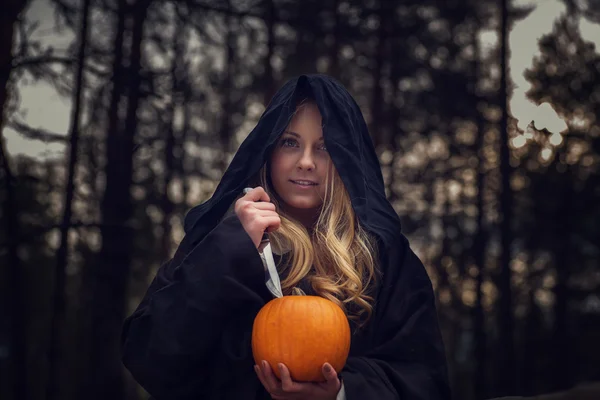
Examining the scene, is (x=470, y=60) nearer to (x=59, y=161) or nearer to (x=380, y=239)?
(x=59, y=161)

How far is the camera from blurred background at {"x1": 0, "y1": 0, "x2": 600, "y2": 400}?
23.1 feet

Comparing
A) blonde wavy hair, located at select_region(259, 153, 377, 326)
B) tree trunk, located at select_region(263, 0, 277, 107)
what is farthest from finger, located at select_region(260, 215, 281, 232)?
tree trunk, located at select_region(263, 0, 277, 107)

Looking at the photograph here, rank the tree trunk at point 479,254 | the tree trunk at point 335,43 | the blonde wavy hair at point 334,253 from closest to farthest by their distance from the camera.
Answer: the blonde wavy hair at point 334,253 < the tree trunk at point 335,43 < the tree trunk at point 479,254

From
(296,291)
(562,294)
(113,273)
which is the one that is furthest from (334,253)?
(562,294)

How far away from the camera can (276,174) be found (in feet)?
9.39

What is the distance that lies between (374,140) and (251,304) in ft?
25.1

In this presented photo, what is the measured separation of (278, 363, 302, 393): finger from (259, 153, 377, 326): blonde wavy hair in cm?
46

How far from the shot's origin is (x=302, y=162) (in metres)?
2.76

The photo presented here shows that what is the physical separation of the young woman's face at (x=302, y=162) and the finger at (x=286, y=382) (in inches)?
33.0

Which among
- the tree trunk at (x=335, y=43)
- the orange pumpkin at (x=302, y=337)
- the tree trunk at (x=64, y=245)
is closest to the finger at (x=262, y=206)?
the orange pumpkin at (x=302, y=337)

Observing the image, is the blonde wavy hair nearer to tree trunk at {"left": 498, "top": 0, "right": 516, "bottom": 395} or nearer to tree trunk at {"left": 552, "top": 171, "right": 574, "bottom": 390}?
tree trunk at {"left": 498, "top": 0, "right": 516, "bottom": 395}

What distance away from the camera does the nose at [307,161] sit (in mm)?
2766

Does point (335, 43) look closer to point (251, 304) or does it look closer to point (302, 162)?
point (302, 162)

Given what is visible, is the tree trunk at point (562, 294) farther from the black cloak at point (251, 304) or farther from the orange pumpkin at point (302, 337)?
the orange pumpkin at point (302, 337)
